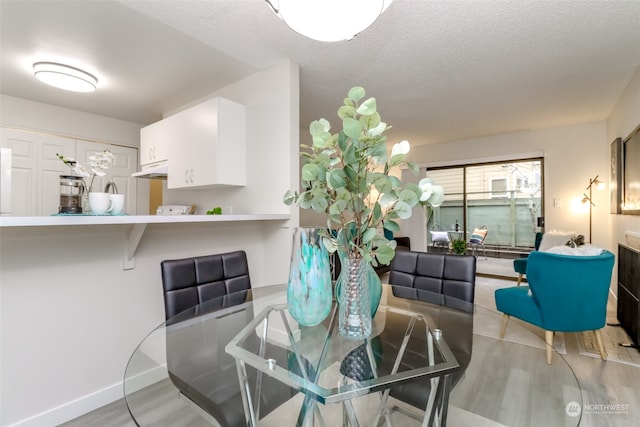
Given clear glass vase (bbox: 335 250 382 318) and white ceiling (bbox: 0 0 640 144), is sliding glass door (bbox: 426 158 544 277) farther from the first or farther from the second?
clear glass vase (bbox: 335 250 382 318)

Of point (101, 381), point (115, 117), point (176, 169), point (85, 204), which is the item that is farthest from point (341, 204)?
point (115, 117)

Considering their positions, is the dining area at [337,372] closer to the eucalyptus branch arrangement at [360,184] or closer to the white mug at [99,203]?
the eucalyptus branch arrangement at [360,184]

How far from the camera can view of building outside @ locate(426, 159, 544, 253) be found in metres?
4.82

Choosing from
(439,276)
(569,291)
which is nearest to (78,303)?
(439,276)

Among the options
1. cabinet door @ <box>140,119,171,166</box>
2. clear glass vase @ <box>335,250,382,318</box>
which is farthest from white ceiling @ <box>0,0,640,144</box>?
clear glass vase @ <box>335,250,382,318</box>

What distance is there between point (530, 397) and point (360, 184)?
3.16 ft

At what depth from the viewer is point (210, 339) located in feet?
4.22

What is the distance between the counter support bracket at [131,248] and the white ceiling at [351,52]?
136 cm

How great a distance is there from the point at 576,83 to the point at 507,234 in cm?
285

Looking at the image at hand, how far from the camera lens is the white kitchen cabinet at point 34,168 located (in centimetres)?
322

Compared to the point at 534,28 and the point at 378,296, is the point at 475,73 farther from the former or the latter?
the point at 378,296

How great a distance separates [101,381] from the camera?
1779mm

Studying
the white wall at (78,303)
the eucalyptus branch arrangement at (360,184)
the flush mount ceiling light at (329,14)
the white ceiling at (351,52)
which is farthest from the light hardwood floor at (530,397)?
the white ceiling at (351,52)

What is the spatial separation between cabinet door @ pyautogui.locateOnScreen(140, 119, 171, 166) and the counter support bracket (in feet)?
4.71
